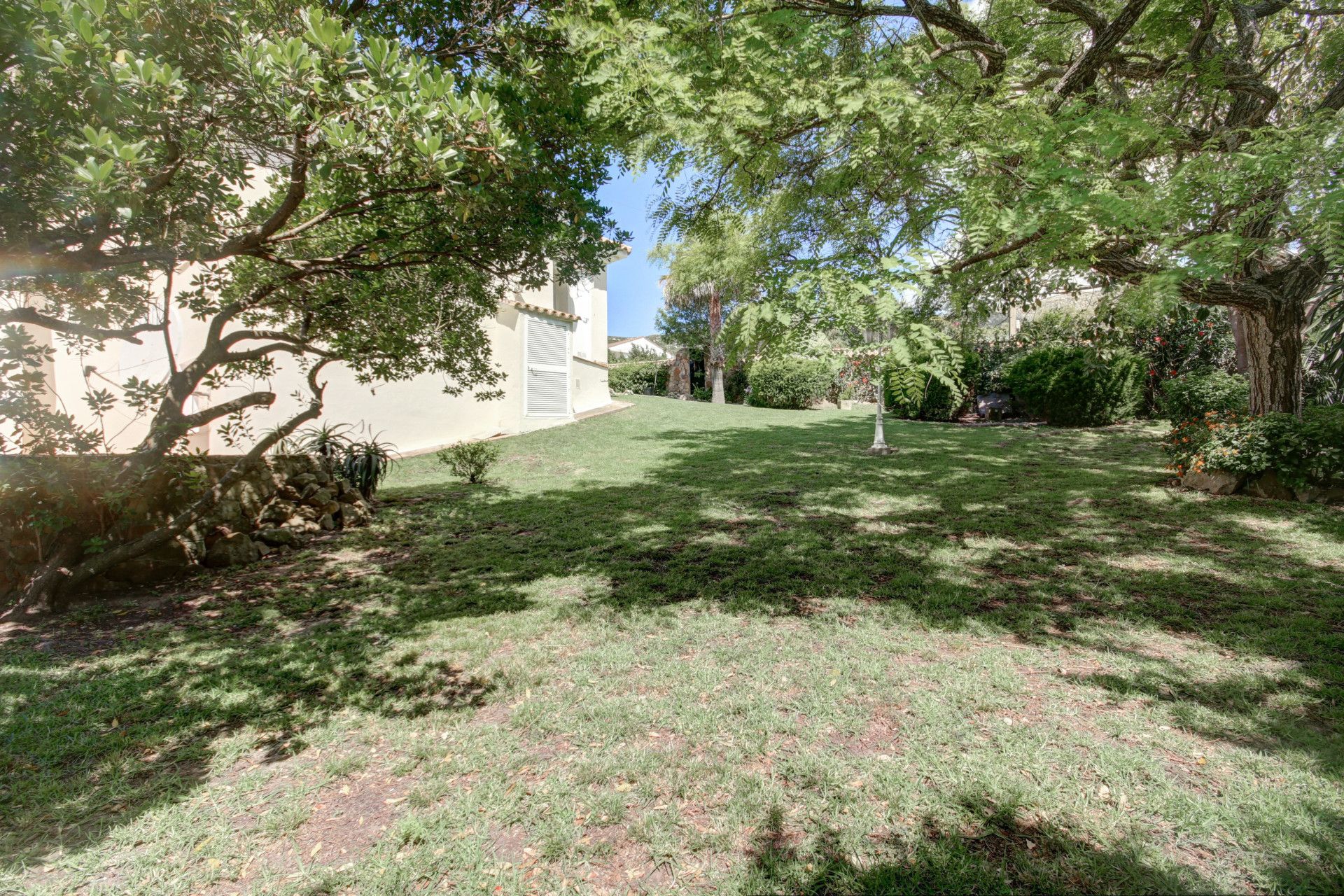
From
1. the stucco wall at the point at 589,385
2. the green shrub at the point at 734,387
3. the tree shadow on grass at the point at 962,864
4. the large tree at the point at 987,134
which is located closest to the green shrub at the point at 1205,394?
the large tree at the point at 987,134

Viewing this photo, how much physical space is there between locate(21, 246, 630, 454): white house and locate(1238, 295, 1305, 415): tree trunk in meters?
8.90

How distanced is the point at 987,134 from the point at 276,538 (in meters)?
8.23

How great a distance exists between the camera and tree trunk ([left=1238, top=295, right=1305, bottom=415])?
754 cm

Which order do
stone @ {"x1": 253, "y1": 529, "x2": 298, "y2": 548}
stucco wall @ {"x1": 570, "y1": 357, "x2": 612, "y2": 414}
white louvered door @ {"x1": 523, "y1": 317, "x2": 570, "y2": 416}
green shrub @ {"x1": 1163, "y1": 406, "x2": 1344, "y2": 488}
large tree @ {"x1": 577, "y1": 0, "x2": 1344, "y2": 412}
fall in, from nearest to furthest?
large tree @ {"x1": 577, "y1": 0, "x2": 1344, "y2": 412}, stone @ {"x1": 253, "y1": 529, "x2": 298, "y2": 548}, green shrub @ {"x1": 1163, "y1": 406, "x2": 1344, "y2": 488}, white louvered door @ {"x1": 523, "y1": 317, "x2": 570, "y2": 416}, stucco wall @ {"x1": 570, "y1": 357, "x2": 612, "y2": 414}

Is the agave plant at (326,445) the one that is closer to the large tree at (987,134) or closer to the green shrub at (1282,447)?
the large tree at (987,134)

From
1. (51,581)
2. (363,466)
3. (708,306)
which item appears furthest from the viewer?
(708,306)

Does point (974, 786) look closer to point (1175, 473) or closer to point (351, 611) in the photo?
point (351, 611)

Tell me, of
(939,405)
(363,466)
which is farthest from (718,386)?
(363,466)

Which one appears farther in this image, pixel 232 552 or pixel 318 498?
pixel 318 498

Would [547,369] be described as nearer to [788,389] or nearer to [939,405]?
[788,389]

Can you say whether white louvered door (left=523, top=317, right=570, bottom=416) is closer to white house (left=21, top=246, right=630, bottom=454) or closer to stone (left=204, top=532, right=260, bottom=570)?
white house (left=21, top=246, right=630, bottom=454)

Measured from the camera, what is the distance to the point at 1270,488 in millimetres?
7504

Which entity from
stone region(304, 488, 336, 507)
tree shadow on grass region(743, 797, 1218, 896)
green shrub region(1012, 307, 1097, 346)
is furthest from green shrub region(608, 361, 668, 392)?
tree shadow on grass region(743, 797, 1218, 896)

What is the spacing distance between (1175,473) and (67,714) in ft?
42.4
